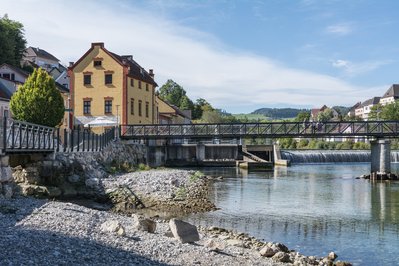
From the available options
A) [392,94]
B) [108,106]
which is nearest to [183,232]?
[108,106]

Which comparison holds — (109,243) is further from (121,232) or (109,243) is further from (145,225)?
(145,225)

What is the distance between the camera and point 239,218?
68.3 feet

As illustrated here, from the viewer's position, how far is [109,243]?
37.7 ft

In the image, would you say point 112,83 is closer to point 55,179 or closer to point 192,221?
point 55,179

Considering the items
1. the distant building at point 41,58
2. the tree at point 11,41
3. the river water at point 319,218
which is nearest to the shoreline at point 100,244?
the river water at point 319,218

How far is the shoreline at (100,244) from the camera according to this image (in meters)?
9.70

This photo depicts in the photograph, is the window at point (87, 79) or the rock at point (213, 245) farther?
the window at point (87, 79)

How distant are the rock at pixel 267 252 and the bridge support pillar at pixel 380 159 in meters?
31.0

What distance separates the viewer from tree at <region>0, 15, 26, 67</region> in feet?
234

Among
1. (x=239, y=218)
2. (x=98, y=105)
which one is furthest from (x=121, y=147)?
(x=239, y=218)

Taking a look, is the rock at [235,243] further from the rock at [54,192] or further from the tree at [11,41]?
the tree at [11,41]

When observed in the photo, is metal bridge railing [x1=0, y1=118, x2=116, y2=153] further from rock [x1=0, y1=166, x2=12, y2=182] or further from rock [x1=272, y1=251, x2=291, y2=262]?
rock [x1=272, y1=251, x2=291, y2=262]

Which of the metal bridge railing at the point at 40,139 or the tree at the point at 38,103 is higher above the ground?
the tree at the point at 38,103

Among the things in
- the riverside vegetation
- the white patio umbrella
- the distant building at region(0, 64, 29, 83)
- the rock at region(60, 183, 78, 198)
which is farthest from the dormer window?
the riverside vegetation
